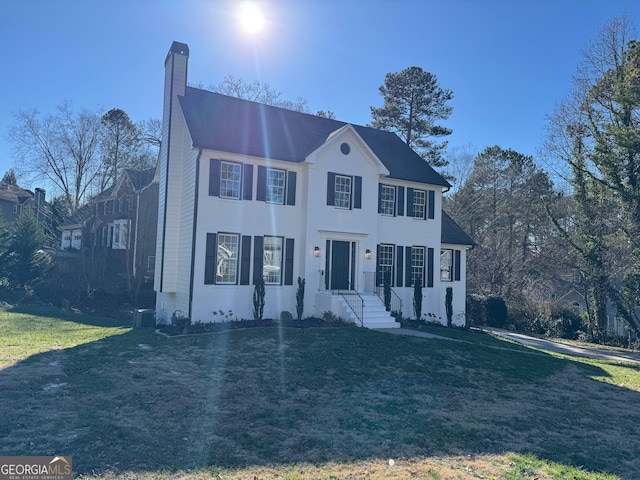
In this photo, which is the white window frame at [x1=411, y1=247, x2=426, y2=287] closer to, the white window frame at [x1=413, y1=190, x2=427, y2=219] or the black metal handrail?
the white window frame at [x1=413, y1=190, x2=427, y2=219]

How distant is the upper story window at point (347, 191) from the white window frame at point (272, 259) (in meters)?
2.72

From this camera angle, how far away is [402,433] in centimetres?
618

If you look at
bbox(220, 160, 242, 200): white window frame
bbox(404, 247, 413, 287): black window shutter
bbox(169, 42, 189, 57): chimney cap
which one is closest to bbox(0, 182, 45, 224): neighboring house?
bbox(169, 42, 189, 57): chimney cap

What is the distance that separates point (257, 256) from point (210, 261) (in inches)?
63.9

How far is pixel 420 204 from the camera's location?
1995 cm

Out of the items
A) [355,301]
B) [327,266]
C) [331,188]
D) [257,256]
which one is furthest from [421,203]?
[257,256]

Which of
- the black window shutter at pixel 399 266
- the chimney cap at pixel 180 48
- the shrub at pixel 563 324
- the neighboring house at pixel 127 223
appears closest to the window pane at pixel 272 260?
the black window shutter at pixel 399 266

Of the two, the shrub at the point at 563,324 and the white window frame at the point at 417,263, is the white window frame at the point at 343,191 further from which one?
the shrub at the point at 563,324

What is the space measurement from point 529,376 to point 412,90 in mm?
28882

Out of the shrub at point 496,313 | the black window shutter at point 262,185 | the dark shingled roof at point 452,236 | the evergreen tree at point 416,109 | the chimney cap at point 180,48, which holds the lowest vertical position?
the shrub at point 496,313

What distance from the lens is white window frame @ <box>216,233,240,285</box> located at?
50.1 feet

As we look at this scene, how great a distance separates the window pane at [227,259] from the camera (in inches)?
603

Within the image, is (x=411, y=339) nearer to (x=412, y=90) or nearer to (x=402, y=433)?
(x=402, y=433)

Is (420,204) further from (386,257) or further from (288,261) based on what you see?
(288,261)
